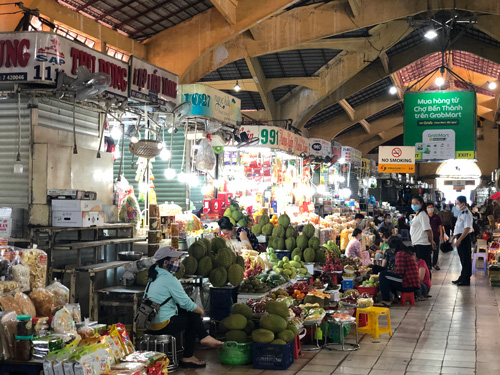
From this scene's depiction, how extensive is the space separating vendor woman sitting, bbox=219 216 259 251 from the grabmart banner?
241 inches

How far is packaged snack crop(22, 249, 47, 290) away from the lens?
5367 mm

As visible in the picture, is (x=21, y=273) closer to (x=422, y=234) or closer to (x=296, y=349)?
(x=296, y=349)

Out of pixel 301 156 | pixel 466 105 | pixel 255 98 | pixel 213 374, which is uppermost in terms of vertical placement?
pixel 255 98

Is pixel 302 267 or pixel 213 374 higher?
pixel 302 267

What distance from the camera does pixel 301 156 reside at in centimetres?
1619

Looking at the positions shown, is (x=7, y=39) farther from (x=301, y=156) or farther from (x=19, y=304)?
(x=301, y=156)

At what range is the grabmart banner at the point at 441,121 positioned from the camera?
14.0 m

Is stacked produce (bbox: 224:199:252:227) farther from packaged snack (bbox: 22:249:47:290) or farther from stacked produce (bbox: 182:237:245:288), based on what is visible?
packaged snack (bbox: 22:249:47:290)

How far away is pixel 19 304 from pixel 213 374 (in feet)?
6.66

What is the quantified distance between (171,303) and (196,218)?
3.75 meters

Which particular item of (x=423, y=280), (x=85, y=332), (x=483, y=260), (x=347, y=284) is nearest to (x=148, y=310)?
(x=85, y=332)

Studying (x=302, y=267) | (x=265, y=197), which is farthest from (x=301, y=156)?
(x=302, y=267)

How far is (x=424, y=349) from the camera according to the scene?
689 centimetres

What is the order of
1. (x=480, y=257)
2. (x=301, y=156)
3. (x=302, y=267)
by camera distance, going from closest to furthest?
(x=302, y=267) < (x=480, y=257) < (x=301, y=156)
